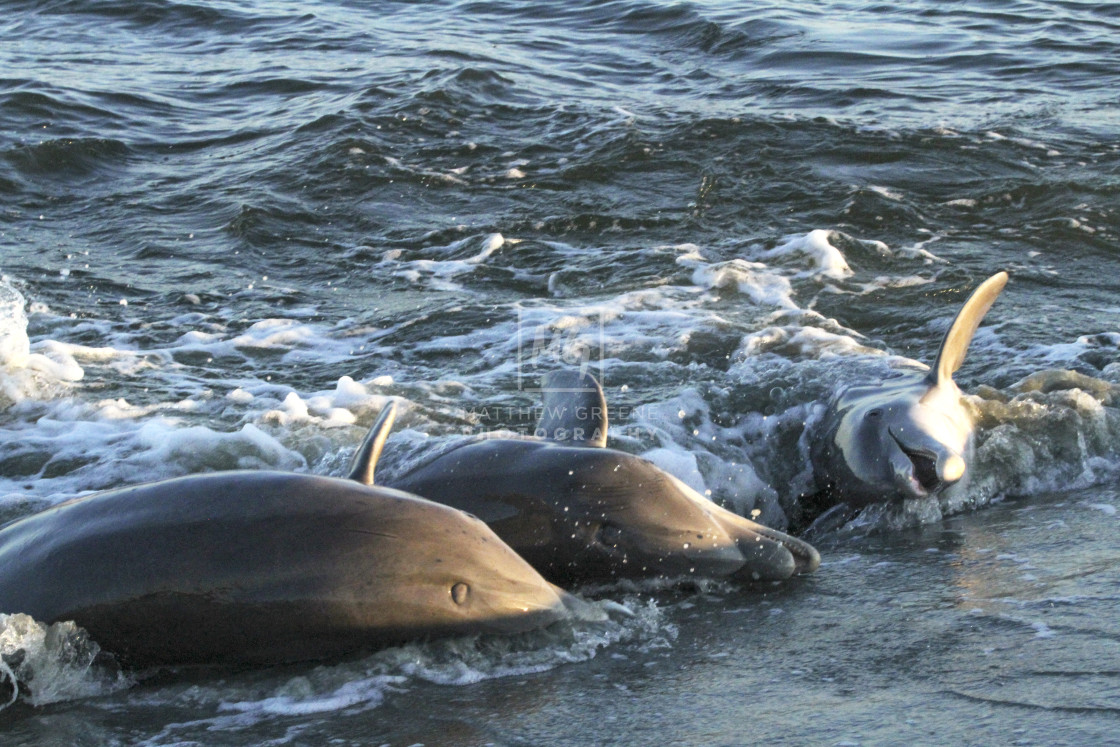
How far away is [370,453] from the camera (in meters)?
4.70

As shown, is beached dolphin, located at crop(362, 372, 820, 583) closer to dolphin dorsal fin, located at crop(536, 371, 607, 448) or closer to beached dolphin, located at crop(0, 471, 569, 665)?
beached dolphin, located at crop(0, 471, 569, 665)

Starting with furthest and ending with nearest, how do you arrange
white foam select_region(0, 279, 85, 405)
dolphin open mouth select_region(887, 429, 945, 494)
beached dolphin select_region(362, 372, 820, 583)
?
white foam select_region(0, 279, 85, 405) < dolphin open mouth select_region(887, 429, 945, 494) < beached dolphin select_region(362, 372, 820, 583)

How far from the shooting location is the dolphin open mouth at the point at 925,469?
593 centimetres

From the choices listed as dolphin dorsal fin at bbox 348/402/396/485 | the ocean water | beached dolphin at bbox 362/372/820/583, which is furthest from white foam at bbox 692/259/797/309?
dolphin dorsal fin at bbox 348/402/396/485

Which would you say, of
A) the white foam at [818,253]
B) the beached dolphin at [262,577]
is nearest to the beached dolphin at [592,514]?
the beached dolphin at [262,577]

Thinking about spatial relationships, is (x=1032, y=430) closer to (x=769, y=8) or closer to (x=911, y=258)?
(x=911, y=258)

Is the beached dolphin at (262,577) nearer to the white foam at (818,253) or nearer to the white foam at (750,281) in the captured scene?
the white foam at (750,281)

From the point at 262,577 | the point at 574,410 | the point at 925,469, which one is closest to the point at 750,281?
the point at 925,469

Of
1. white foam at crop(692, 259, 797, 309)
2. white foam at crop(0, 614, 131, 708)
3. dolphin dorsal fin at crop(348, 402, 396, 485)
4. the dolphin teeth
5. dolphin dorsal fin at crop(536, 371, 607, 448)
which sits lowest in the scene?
the dolphin teeth

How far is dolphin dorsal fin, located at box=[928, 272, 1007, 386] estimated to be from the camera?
6.65 metres

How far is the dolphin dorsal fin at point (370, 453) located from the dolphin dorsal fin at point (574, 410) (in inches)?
31.4

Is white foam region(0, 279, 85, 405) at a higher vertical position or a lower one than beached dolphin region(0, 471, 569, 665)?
lower

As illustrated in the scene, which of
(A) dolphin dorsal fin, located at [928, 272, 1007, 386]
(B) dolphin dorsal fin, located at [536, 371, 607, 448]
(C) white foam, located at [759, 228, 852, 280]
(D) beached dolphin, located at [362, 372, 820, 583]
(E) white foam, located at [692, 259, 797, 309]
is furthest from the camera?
(C) white foam, located at [759, 228, 852, 280]

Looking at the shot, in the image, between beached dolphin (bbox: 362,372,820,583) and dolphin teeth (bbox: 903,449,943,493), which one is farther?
dolphin teeth (bbox: 903,449,943,493)
